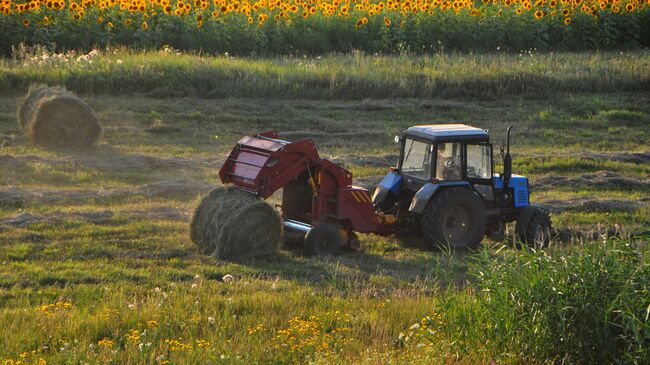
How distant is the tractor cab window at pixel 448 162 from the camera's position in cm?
1306

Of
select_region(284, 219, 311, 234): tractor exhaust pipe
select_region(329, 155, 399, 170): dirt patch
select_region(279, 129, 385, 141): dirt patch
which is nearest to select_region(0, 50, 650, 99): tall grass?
select_region(279, 129, 385, 141): dirt patch

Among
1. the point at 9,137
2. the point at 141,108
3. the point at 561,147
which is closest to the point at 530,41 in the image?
the point at 561,147

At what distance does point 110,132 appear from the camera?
62.4ft

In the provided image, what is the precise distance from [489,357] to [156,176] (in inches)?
351

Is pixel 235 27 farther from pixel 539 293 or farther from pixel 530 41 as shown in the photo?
pixel 539 293

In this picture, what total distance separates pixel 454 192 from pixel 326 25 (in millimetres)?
16910

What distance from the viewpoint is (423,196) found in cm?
1273

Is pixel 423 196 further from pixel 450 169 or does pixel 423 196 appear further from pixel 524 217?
pixel 524 217

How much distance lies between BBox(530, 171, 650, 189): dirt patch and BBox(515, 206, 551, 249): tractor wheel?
3141 mm

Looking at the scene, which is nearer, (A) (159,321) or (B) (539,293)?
(B) (539,293)

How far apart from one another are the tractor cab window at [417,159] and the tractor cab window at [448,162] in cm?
13

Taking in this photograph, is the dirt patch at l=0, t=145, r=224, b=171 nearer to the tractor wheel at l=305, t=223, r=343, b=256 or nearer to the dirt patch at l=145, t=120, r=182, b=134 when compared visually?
the dirt patch at l=145, t=120, r=182, b=134

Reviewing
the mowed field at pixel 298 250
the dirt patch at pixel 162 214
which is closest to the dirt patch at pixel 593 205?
the mowed field at pixel 298 250

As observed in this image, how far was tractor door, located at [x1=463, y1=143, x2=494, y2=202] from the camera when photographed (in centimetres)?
1318
